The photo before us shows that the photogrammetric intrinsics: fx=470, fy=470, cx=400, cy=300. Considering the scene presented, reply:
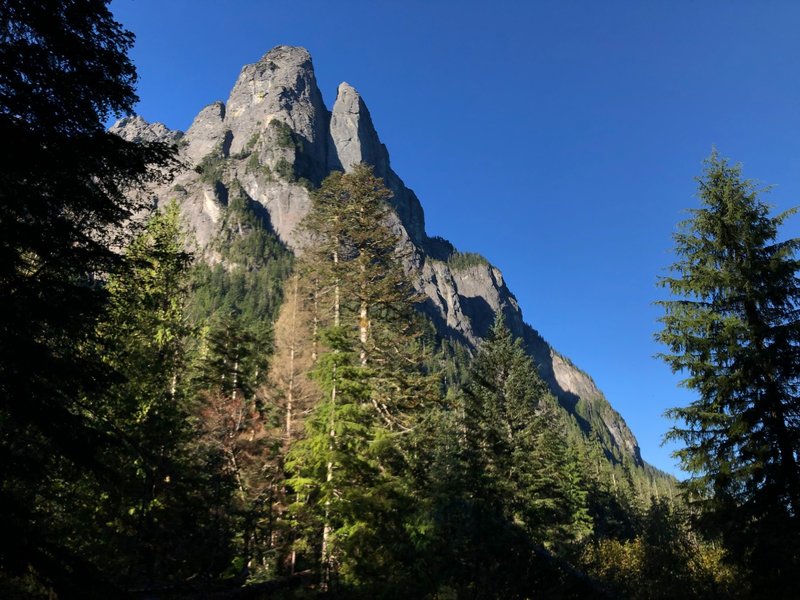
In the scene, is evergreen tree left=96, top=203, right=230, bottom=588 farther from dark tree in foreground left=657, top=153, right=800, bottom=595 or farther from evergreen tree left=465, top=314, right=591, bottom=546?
dark tree in foreground left=657, top=153, right=800, bottom=595

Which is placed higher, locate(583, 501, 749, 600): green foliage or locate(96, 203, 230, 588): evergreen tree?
locate(96, 203, 230, 588): evergreen tree

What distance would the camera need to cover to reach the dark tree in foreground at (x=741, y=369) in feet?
40.8

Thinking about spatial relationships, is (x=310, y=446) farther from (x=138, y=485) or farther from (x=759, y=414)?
(x=759, y=414)

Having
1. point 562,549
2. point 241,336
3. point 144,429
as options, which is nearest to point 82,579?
point 144,429

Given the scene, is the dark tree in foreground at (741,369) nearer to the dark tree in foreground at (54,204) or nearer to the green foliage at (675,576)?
the green foliage at (675,576)

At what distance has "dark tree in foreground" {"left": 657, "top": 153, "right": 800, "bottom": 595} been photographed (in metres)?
12.4

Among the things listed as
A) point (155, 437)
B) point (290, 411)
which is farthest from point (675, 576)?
point (290, 411)

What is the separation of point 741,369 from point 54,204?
16.5m

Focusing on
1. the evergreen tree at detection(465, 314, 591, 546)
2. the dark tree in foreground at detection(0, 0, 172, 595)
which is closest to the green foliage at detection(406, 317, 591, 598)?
the evergreen tree at detection(465, 314, 591, 546)

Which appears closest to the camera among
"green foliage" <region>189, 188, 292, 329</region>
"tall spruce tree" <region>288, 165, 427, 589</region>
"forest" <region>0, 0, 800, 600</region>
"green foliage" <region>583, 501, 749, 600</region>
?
"forest" <region>0, 0, 800, 600</region>

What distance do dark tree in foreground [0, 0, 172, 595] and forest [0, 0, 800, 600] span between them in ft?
0.11

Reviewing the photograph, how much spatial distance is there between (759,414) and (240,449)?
1903cm

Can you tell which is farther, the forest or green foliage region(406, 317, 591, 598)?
green foliage region(406, 317, 591, 598)

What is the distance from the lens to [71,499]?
11.3m
